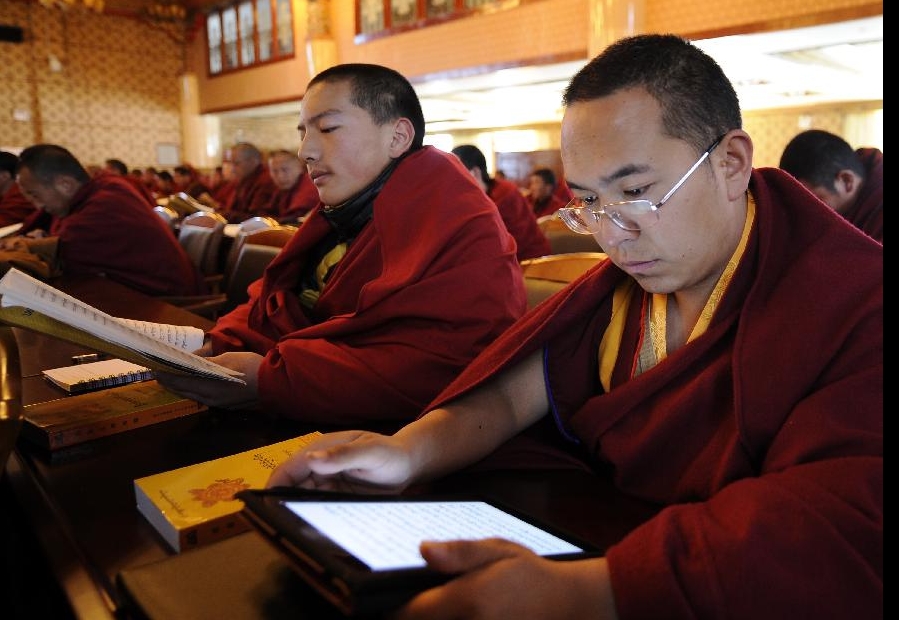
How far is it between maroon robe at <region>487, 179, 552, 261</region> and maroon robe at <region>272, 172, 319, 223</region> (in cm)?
302

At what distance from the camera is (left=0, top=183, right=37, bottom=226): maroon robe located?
5129 millimetres

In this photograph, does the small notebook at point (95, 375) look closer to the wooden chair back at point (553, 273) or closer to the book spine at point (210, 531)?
the book spine at point (210, 531)

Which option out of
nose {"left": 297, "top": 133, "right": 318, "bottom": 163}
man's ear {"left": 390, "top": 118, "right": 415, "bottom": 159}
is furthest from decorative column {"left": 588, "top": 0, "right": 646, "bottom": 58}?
nose {"left": 297, "top": 133, "right": 318, "bottom": 163}

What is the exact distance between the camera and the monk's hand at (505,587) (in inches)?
A: 22.0

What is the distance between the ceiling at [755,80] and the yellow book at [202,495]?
516cm

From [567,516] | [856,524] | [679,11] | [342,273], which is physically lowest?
[567,516]

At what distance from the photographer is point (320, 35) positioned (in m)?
10.0

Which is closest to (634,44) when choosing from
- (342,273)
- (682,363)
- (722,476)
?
(682,363)

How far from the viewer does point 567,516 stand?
871 millimetres

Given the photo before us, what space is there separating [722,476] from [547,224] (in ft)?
10.7

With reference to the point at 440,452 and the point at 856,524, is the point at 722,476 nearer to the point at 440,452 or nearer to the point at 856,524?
the point at 856,524

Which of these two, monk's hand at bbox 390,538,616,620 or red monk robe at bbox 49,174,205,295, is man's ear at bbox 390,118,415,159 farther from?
red monk robe at bbox 49,174,205,295

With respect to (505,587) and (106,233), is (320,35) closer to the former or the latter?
(106,233)

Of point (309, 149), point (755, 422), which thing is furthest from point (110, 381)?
point (755, 422)
